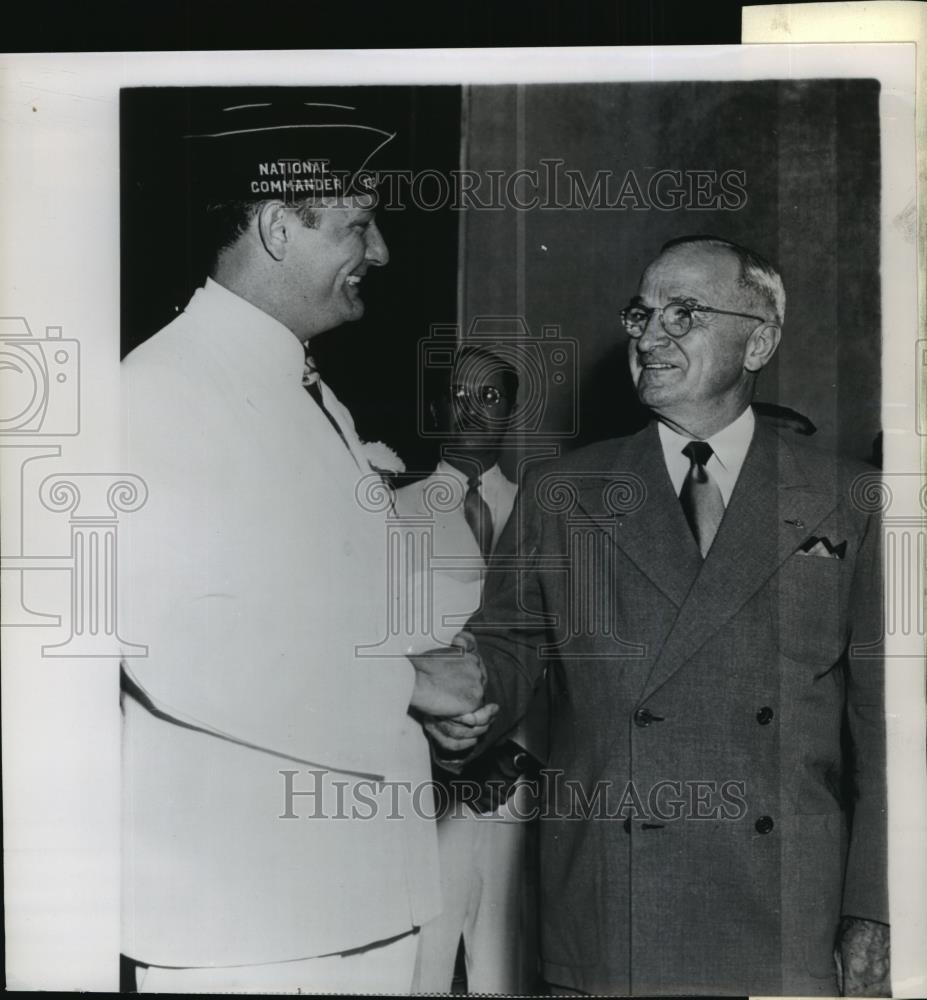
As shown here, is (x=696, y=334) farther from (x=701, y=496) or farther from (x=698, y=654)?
(x=698, y=654)

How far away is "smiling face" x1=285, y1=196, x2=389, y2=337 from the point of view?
97.6 inches

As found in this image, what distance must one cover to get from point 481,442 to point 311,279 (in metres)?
0.52

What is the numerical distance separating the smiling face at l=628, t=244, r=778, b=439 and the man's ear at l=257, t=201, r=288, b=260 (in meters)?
0.79

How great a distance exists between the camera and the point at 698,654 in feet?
8.05

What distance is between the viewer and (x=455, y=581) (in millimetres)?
2484

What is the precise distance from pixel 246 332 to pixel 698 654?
47.9 inches

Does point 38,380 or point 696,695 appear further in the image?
point 38,380

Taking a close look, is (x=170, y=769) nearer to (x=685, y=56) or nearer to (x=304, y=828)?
(x=304, y=828)

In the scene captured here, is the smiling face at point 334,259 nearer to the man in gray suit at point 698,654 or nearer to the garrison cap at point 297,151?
the garrison cap at point 297,151

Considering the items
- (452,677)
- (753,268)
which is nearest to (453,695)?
(452,677)

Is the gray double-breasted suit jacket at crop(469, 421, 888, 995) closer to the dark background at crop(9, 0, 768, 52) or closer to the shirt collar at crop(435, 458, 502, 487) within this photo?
the shirt collar at crop(435, 458, 502, 487)

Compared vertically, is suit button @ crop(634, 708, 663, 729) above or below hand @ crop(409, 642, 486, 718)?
below

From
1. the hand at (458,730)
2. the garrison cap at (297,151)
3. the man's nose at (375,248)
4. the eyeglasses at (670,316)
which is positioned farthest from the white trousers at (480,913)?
the garrison cap at (297,151)

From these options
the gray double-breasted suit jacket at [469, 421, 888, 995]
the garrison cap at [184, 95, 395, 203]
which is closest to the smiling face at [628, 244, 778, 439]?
the gray double-breasted suit jacket at [469, 421, 888, 995]
